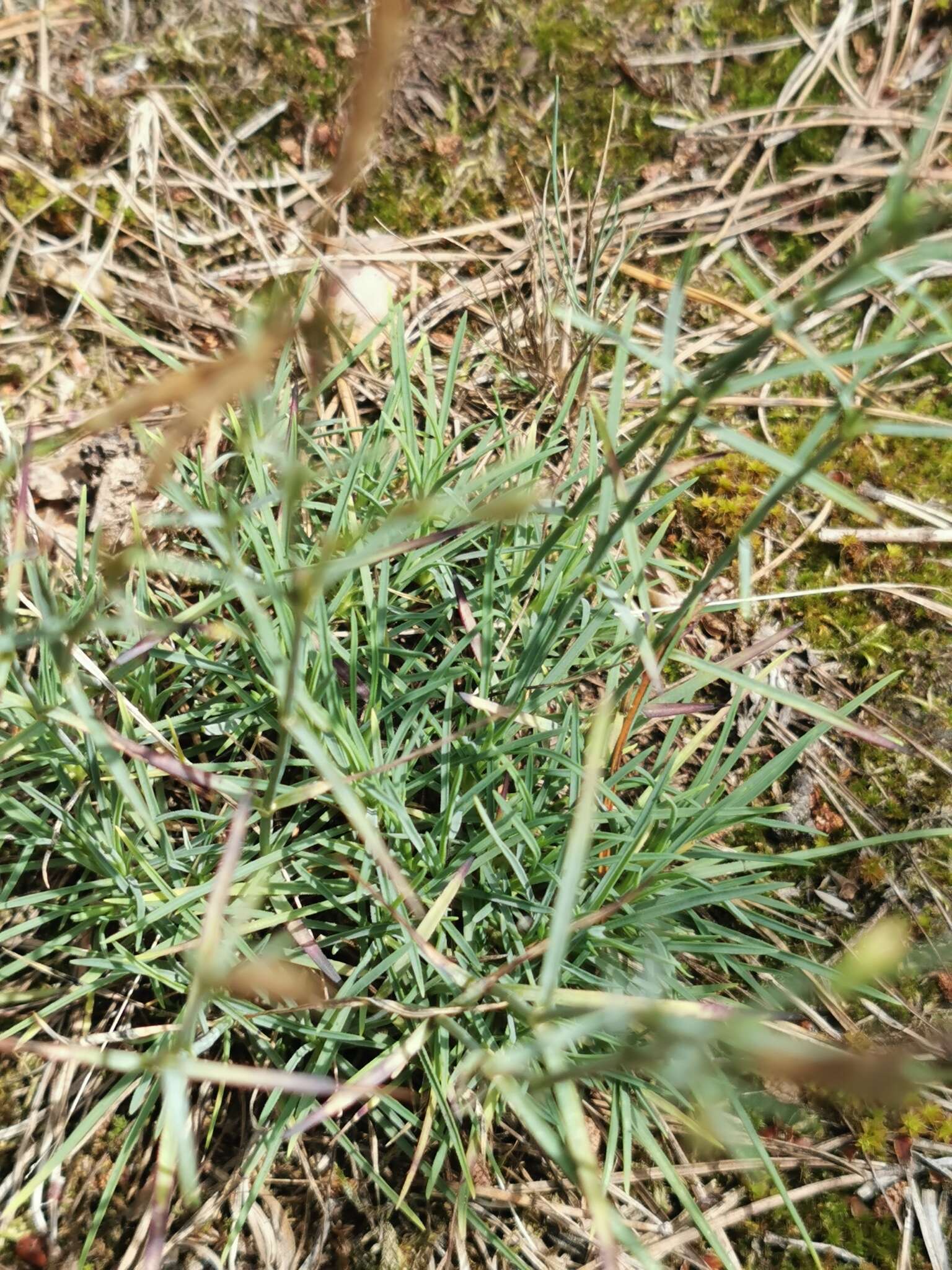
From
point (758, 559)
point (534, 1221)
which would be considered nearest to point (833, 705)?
Result: point (758, 559)

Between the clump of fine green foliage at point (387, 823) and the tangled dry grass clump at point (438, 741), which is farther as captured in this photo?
the clump of fine green foliage at point (387, 823)

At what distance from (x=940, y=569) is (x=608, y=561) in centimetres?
89

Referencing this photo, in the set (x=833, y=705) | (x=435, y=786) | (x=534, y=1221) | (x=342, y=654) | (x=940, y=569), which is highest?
(x=940, y=569)

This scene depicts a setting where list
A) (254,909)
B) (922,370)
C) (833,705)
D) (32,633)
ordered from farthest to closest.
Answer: (922,370), (833,705), (254,909), (32,633)

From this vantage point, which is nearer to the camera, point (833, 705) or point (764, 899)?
point (764, 899)

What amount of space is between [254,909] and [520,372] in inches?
49.7

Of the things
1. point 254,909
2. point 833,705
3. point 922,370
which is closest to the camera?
point 254,909

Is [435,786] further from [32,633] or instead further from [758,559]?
[758,559]

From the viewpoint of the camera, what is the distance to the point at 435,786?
1.50m

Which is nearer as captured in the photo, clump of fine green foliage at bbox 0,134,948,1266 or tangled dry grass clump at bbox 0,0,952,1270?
tangled dry grass clump at bbox 0,0,952,1270

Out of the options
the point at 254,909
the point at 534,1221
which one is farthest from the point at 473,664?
the point at 534,1221

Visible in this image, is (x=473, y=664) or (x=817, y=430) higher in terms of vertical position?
(x=817, y=430)

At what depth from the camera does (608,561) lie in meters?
1.57

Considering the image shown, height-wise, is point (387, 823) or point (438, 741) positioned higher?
point (438, 741)
